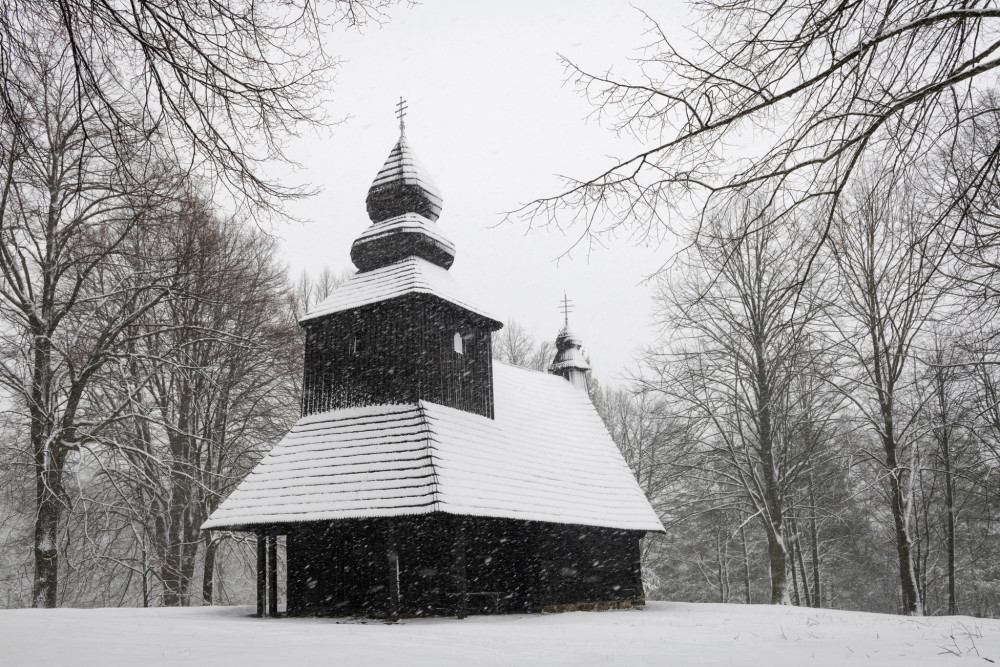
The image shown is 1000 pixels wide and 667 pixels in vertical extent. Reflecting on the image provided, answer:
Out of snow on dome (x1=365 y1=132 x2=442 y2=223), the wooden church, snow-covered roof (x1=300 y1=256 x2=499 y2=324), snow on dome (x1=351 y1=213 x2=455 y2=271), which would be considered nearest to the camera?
the wooden church

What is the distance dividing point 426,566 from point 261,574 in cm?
339

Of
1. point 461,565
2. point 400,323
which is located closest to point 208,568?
point 400,323

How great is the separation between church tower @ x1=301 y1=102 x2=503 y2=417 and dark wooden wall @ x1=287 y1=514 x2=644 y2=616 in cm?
274

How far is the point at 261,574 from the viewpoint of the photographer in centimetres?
1476

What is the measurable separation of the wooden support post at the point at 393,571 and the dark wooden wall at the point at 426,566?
0.07 m

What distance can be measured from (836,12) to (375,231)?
551 inches

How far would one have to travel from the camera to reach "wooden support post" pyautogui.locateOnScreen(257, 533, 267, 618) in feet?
47.2

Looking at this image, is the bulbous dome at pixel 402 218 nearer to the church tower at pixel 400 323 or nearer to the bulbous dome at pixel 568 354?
the church tower at pixel 400 323

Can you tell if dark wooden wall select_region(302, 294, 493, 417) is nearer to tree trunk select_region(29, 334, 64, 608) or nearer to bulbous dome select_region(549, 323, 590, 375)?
tree trunk select_region(29, 334, 64, 608)

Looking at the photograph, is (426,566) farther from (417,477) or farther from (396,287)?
(396,287)

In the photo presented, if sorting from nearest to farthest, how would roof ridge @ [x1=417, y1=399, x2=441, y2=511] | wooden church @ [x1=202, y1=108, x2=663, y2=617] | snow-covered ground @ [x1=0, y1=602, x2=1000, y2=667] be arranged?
snow-covered ground @ [x1=0, y1=602, x2=1000, y2=667] < roof ridge @ [x1=417, y1=399, x2=441, y2=511] < wooden church @ [x1=202, y1=108, x2=663, y2=617]

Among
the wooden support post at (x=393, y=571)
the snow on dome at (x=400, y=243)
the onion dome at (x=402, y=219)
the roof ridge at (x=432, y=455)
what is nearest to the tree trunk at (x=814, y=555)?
the snow on dome at (x=400, y=243)

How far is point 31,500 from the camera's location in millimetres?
16734

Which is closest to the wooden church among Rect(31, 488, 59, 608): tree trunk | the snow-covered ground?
the snow-covered ground
